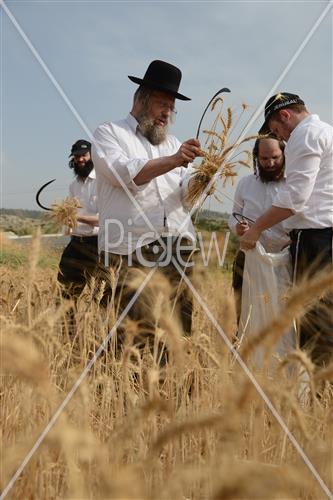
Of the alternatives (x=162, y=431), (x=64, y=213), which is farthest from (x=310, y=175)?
(x=162, y=431)

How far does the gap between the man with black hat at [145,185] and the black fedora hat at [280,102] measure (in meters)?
0.48

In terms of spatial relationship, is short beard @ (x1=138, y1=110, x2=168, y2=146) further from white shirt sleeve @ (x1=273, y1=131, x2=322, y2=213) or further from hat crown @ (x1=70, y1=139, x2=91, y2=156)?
hat crown @ (x1=70, y1=139, x2=91, y2=156)

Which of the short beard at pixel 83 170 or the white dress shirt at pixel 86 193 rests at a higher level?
the short beard at pixel 83 170

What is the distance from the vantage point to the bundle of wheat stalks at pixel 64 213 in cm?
320

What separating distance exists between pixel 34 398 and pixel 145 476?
0.29 metres

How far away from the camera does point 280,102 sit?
2.63 m

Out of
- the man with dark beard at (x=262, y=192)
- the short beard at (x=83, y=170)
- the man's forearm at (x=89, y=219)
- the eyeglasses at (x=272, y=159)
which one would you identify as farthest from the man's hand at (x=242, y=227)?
the short beard at (x=83, y=170)

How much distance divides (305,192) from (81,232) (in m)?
1.90

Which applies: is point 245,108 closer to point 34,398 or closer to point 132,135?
point 132,135

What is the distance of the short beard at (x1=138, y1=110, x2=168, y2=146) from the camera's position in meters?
2.86

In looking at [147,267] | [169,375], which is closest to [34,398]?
[169,375]

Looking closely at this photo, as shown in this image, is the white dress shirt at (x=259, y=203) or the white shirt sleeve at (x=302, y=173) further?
the white dress shirt at (x=259, y=203)

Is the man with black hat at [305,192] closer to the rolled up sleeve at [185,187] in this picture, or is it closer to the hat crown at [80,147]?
the rolled up sleeve at [185,187]

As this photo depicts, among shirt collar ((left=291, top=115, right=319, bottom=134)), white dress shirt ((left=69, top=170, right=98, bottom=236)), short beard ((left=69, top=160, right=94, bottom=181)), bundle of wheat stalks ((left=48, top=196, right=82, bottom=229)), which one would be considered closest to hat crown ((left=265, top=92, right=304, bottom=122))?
shirt collar ((left=291, top=115, right=319, bottom=134))
